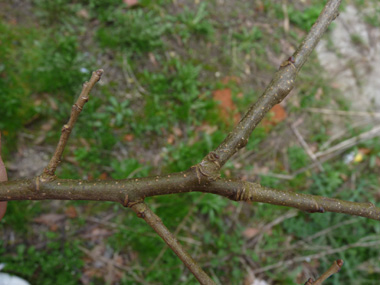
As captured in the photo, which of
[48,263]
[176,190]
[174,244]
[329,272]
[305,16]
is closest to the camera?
[329,272]

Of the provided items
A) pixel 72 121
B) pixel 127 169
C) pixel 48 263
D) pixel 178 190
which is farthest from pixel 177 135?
pixel 72 121

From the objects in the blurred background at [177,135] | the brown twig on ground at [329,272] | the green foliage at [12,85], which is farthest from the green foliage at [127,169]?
the brown twig on ground at [329,272]

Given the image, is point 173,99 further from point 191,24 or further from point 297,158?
point 297,158

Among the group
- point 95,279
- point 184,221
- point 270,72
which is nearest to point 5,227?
point 95,279

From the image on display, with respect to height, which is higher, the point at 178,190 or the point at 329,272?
the point at 178,190

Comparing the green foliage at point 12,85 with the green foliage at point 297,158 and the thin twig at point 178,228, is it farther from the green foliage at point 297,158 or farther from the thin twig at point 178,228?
the green foliage at point 297,158

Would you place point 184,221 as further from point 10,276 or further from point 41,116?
point 41,116
